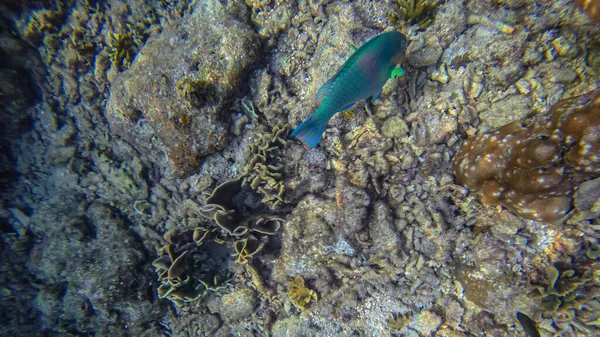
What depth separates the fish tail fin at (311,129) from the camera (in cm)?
252

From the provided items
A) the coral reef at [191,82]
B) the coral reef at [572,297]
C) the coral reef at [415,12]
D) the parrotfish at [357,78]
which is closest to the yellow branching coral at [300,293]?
the coral reef at [191,82]

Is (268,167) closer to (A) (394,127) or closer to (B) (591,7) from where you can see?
(A) (394,127)

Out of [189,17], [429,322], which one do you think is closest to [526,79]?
[429,322]

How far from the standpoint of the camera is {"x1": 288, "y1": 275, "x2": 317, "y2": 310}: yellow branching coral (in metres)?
4.07

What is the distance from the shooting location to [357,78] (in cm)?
240

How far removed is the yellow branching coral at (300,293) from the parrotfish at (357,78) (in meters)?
2.61

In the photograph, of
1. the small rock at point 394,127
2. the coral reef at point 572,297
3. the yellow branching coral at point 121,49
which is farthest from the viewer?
the yellow branching coral at point 121,49

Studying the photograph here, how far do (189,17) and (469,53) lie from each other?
12.8ft

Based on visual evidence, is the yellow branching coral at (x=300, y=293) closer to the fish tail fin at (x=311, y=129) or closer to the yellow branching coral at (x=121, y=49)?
the fish tail fin at (x=311, y=129)

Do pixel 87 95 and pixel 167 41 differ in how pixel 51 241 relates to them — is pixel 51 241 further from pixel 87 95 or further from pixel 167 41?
pixel 167 41

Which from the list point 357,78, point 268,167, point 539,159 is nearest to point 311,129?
point 357,78

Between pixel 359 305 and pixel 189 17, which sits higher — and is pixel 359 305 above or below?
below

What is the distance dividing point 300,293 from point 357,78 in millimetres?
3280

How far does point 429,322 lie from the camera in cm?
377
